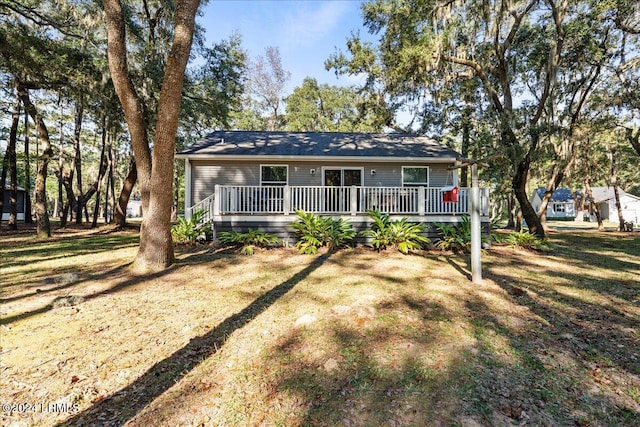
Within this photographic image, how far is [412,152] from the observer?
440 inches

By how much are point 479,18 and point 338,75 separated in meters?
6.00

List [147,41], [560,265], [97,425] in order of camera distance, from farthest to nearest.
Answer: [147,41] < [560,265] < [97,425]

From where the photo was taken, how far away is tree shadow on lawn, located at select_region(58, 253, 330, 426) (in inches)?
92.0

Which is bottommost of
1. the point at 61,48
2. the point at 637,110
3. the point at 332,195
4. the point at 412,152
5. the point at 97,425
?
the point at 97,425

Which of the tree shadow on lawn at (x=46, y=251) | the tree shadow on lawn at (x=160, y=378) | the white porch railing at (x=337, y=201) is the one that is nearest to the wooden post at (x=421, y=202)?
the white porch railing at (x=337, y=201)

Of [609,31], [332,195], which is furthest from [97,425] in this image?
[609,31]

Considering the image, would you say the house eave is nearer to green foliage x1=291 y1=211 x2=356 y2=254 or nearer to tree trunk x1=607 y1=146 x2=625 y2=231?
green foliage x1=291 y1=211 x2=356 y2=254

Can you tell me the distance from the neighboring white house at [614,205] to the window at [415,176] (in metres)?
36.3

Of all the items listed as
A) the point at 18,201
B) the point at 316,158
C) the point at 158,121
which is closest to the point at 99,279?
the point at 158,121

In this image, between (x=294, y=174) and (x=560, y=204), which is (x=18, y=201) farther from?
(x=560, y=204)

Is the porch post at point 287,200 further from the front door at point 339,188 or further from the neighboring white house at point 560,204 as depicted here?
the neighboring white house at point 560,204

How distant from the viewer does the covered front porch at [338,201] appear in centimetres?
896

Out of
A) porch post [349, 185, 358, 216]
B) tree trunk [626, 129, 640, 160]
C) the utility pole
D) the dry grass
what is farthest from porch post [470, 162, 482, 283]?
tree trunk [626, 129, 640, 160]

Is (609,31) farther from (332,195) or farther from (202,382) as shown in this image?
(202,382)
